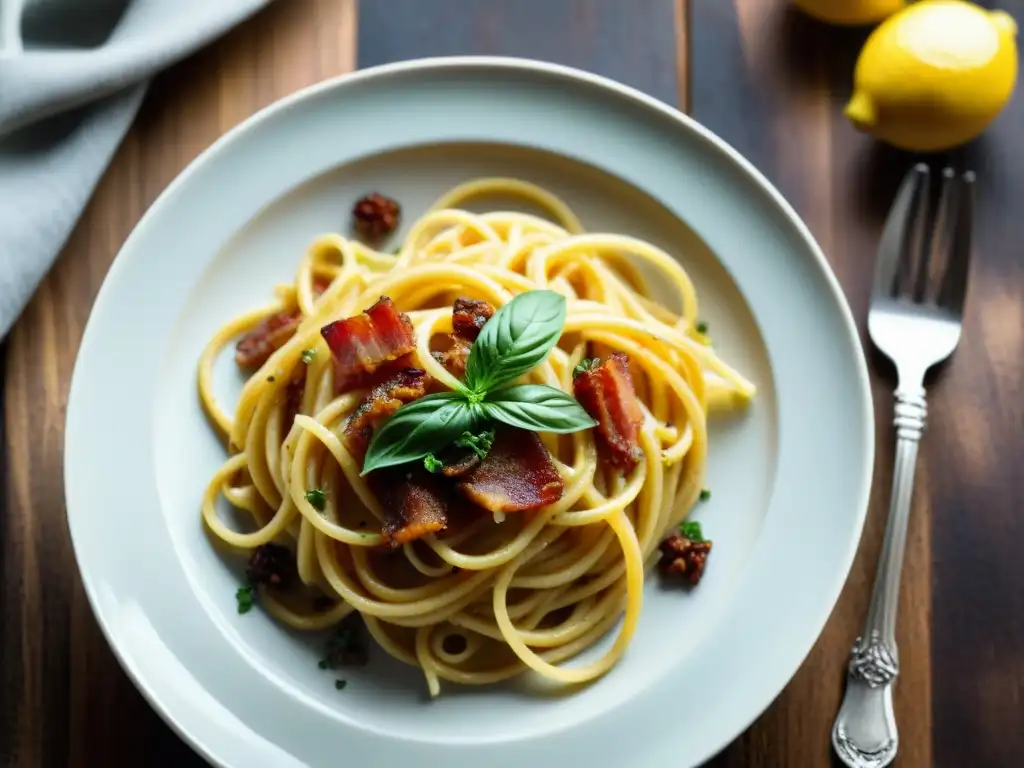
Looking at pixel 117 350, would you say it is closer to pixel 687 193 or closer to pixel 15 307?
pixel 15 307

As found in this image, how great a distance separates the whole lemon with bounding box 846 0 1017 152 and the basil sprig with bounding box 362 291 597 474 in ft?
4.89

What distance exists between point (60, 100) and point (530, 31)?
169cm

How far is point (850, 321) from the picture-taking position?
3.22 m

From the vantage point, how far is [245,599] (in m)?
3.30

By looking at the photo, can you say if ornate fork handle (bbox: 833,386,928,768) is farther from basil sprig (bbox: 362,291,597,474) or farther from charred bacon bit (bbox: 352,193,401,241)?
charred bacon bit (bbox: 352,193,401,241)

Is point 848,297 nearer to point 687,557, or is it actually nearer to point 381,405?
point 687,557

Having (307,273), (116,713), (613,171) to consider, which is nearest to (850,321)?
(613,171)

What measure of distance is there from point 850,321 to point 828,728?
1.35m

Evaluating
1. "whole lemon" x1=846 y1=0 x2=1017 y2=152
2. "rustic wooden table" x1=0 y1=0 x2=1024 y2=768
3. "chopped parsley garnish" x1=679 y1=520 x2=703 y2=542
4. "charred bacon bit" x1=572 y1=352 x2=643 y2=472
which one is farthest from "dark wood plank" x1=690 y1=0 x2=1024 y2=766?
"charred bacon bit" x1=572 y1=352 x2=643 y2=472

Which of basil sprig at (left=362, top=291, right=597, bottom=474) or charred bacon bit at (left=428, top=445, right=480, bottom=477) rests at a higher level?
basil sprig at (left=362, top=291, right=597, bottom=474)

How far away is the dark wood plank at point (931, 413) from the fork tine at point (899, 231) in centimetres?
10

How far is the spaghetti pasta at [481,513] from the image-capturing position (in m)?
3.17

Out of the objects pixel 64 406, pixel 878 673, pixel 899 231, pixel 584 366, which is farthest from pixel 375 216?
pixel 878 673

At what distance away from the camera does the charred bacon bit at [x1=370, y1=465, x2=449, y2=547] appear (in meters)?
2.97
